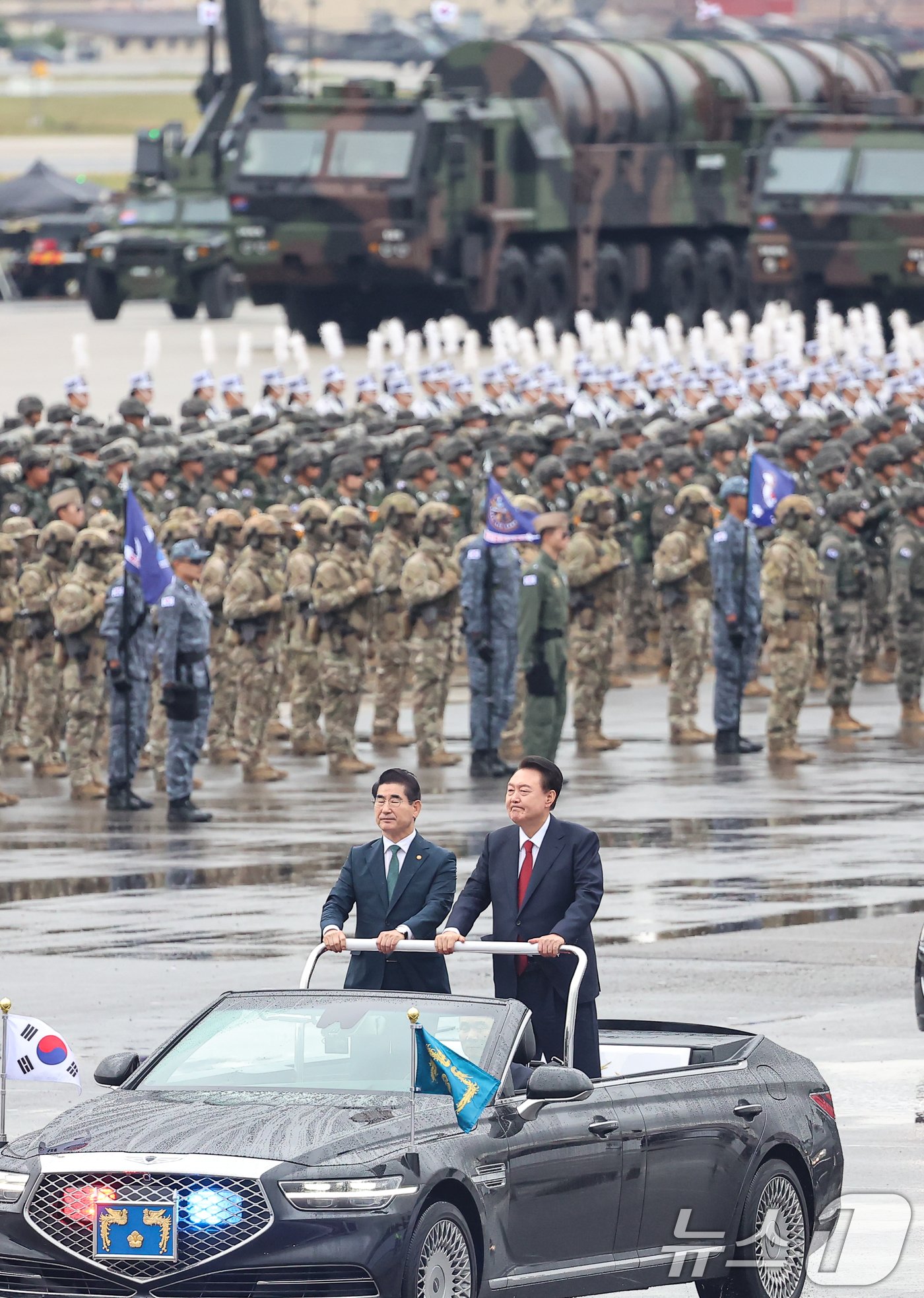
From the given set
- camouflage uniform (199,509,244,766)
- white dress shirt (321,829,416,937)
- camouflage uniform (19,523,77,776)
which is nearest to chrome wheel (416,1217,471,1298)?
white dress shirt (321,829,416,937)

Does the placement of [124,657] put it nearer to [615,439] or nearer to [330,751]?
[330,751]

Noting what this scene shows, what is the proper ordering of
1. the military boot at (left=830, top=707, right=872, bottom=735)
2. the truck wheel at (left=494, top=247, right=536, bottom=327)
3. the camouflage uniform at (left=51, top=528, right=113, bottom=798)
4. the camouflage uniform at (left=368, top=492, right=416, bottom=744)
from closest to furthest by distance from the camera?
1. the camouflage uniform at (left=51, top=528, right=113, bottom=798)
2. the camouflage uniform at (left=368, top=492, right=416, bottom=744)
3. the military boot at (left=830, top=707, right=872, bottom=735)
4. the truck wheel at (left=494, top=247, right=536, bottom=327)

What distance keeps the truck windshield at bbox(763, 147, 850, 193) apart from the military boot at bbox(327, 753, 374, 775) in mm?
28092

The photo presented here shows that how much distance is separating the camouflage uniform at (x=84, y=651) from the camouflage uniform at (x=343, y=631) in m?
1.64

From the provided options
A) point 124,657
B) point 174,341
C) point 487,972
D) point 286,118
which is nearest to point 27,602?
point 124,657

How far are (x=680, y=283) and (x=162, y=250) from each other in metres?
8.03

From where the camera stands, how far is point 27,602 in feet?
69.5

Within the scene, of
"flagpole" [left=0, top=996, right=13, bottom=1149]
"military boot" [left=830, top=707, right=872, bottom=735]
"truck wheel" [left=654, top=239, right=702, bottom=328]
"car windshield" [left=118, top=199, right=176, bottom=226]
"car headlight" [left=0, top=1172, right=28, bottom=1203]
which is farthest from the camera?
"car windshield" [left=118, top=199, right=176, bottom=226]

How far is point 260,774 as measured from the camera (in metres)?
21.4

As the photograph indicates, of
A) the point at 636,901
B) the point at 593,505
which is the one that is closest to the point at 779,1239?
the point at 636,901

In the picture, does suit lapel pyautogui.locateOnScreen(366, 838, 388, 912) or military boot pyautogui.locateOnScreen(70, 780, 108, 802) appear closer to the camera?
suit lapel pyautogui.locateOnScreen(366, 838, 388, 912)

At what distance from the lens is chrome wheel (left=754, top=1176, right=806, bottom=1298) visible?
923 cm

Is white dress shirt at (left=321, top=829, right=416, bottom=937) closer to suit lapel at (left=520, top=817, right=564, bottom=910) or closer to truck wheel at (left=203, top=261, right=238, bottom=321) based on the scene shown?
suit lapel at (left=520, top=817, right=564, bottom=910)

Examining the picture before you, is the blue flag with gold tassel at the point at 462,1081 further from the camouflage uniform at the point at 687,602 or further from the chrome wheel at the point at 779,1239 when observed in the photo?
the camouflage uniform at the point at 687,602
